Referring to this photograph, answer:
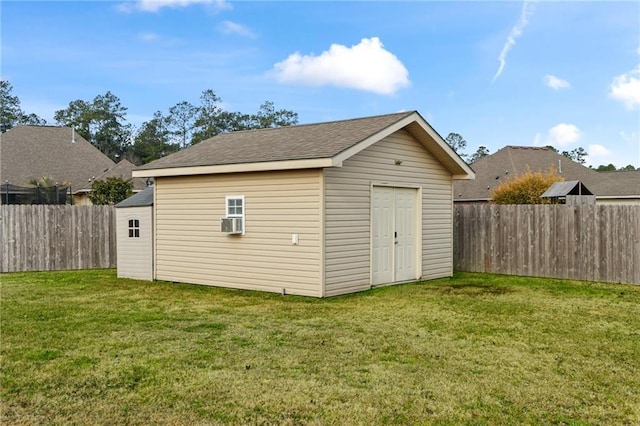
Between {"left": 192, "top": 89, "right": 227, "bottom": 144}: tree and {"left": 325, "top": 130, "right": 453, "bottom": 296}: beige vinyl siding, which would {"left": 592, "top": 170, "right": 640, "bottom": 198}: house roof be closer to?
{"left": 325, "top": 130, "right": 453, "bottom": 296}: beige vinyl siding

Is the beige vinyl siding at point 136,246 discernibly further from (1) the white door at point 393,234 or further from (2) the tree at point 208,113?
(2) the tree at point 208,113

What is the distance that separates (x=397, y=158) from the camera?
11.6 metres

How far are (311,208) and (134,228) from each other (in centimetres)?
529

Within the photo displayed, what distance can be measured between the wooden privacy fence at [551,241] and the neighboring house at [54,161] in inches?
703

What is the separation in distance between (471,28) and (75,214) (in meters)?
11.8

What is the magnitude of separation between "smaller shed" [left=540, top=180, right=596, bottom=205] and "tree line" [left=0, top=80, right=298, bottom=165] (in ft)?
105

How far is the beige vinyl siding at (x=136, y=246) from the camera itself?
41.7ft

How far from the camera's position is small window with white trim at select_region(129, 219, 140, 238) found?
12.9 m

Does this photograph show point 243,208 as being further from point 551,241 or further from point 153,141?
point 153,141

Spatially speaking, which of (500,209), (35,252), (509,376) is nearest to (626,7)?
(500,209)

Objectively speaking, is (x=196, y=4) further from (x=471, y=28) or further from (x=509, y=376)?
(x=509, y=376)

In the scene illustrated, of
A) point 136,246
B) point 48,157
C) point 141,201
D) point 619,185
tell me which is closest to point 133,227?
point 136,246

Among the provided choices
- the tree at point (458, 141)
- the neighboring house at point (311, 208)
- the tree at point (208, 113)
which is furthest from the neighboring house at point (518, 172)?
the tree at point (458, 141)

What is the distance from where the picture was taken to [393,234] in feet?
37.9
